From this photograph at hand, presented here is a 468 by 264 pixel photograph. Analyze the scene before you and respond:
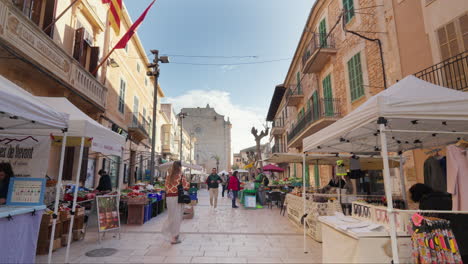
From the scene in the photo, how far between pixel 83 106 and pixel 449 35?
532 inches

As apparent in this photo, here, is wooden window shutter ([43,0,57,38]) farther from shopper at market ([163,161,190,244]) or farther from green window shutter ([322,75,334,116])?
green window shutter ([322,75,334,116])

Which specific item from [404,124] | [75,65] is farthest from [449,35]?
[75,65]

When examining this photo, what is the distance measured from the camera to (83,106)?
11477mm

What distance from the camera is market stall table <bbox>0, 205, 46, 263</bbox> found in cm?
352

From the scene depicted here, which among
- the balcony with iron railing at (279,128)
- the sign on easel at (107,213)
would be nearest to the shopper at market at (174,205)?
the sign on easel at (107,213)

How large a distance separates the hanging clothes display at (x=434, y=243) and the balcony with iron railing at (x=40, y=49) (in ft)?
29.9

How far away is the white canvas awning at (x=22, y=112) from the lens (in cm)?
324

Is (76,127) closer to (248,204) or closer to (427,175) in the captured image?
(427,175)

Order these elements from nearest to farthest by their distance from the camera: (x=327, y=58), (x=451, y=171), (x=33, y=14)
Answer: (x=451, y=171), (x=33, y=14), (x=327, y=58)

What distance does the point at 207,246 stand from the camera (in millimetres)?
5707

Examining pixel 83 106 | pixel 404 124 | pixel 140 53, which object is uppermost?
pixel 140 53

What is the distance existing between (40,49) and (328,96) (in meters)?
12.8

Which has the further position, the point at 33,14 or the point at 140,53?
the point at 140,53

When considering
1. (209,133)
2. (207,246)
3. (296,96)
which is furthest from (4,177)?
(209,133)
